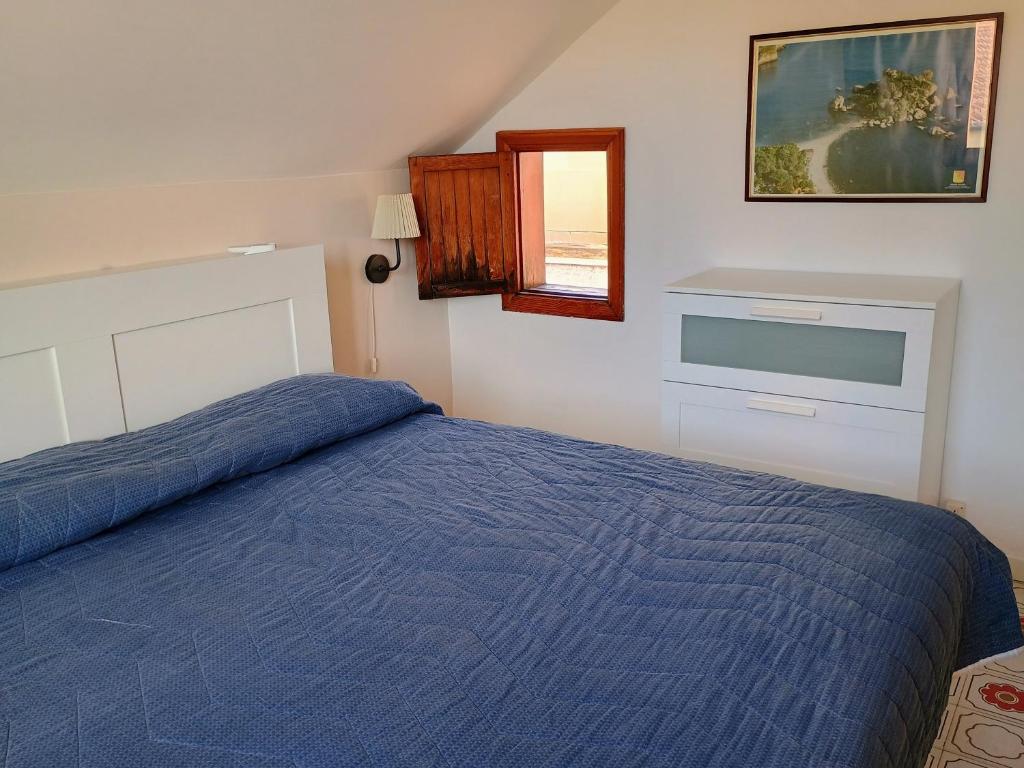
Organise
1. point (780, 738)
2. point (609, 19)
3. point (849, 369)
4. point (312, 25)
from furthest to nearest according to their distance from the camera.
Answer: point (609, 19)
point (849, 369)
point (312, 25)
point (780, 738)

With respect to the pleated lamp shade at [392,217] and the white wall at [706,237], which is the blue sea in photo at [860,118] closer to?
the white wall at [706,237]

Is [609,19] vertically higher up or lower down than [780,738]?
higher up

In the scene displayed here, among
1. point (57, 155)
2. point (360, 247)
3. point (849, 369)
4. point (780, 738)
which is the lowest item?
point (780, 738)

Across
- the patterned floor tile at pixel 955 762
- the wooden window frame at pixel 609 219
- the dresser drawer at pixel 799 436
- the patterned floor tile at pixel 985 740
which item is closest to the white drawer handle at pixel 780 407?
the dresser drawer at pixel 799 436

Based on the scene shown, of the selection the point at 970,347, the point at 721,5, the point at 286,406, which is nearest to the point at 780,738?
the point at 286,406

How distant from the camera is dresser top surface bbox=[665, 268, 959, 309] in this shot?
98.1 inches

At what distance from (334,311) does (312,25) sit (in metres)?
1.15

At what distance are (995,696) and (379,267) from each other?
2399mm

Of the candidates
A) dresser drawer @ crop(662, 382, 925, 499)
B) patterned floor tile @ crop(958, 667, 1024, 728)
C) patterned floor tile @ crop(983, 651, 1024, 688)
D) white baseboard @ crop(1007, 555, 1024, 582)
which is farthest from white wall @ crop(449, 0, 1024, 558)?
patterned floor tile @ crop(958, 667, 1024, 728)

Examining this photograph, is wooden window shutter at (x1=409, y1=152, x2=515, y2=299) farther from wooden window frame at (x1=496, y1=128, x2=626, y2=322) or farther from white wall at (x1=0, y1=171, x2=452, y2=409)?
white wall at (x1=0, y1=171, x2=452, y2=409)

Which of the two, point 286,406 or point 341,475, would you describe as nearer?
point 341,475

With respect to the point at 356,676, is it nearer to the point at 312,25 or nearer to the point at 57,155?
the point at 57,155

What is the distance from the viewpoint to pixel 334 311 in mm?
3244

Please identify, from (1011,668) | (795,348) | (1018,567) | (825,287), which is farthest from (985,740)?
(825,287)
